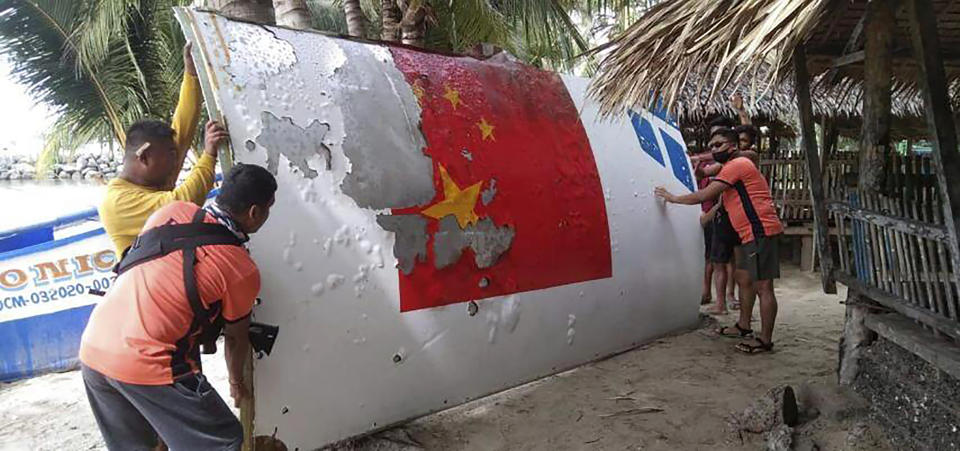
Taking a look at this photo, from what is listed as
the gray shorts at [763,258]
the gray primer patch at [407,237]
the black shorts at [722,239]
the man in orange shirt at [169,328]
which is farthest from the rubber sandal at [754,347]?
the man in orange shirt at [169,328]

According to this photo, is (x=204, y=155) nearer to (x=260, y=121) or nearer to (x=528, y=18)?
(x=260, y=121)

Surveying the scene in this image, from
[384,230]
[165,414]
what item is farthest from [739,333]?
[165,414]

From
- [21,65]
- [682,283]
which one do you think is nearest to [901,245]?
[682,283]

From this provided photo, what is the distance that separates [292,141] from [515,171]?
4.23 ft

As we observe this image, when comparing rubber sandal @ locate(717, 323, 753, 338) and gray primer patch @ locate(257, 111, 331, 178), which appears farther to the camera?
rubber sandal @ locate(717, 323, 753, 338)

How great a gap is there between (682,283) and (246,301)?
3.46 meters

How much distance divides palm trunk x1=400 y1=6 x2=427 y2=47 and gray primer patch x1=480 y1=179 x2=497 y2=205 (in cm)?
283

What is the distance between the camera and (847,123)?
1005 cm

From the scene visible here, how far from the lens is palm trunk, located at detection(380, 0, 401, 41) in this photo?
5828mm

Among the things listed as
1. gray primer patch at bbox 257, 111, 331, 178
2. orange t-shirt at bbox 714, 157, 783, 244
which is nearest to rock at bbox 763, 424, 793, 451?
orange t-shirt at bbox 714, 157, 783, 244

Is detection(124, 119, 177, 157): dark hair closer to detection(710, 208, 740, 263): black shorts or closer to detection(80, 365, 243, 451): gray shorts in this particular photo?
detection(80, 365, 243, 451): gray shorts

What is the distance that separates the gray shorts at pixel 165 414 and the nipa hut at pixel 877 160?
2199 mm

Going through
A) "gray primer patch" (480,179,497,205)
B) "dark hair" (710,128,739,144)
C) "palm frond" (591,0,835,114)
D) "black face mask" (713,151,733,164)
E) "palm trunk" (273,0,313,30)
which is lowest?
"gray primer patch" (480,179,497,205)

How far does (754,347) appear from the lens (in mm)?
4441
